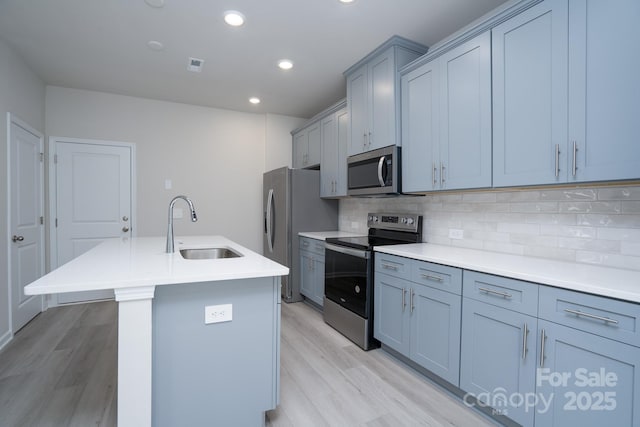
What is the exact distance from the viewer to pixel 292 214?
387cm

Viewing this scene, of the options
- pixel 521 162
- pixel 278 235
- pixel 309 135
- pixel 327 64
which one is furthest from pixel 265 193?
pixel 521 162

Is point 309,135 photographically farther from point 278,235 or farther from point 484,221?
point 484,221

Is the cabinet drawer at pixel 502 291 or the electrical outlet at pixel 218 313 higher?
the cabinet drawer at pixel 502 291

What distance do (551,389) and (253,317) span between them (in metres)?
1.47

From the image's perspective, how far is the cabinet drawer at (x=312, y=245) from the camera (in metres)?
3.44

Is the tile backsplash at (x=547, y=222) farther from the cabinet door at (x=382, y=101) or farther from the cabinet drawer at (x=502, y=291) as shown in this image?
the cabinet door at (x=382, y=101)

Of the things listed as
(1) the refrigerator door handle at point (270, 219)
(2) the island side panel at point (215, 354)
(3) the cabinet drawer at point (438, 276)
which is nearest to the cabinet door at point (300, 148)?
(1) the refrigerator door handle at point (270, 219)

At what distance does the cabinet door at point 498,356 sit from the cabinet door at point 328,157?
2276 mm

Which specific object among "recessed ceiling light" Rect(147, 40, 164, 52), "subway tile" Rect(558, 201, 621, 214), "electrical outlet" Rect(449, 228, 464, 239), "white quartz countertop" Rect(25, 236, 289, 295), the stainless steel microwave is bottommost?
"white quartz countertop" Rect(25, 236, 289, 295)

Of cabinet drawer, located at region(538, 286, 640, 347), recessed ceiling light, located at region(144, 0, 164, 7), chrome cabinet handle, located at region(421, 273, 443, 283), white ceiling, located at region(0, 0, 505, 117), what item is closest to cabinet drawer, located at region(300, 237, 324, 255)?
chrome cabinet handle, located at region(421, 273, 443, 283)

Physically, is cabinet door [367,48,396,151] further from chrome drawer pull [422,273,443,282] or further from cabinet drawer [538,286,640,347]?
cabinet drawer [538,286,640,347]

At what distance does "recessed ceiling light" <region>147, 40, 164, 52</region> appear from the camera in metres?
2.70

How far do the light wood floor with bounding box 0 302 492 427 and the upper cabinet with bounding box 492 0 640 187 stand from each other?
1.48 metres

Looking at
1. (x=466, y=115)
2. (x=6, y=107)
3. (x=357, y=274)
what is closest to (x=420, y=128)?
(x=466, y=115)
